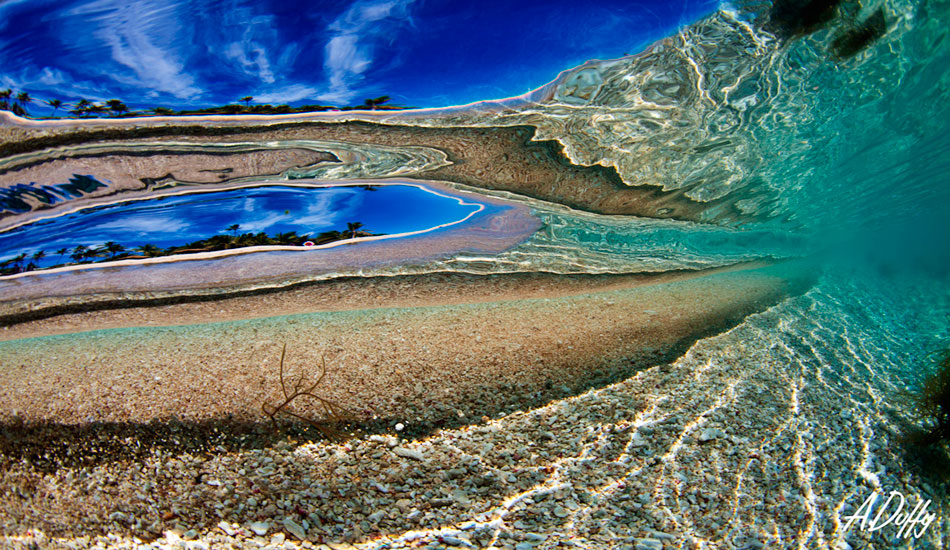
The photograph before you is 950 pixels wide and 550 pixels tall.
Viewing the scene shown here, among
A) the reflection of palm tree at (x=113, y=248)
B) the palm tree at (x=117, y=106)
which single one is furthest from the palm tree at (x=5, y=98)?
the reflection of palm tree at (x=113, y=248)

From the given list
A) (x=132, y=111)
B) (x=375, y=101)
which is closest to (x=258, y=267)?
(x=132, y=111)

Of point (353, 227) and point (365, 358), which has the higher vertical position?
point (353, 227)

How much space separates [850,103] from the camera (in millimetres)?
6688

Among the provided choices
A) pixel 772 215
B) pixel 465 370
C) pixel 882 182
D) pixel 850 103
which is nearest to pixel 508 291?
pixel 465 370

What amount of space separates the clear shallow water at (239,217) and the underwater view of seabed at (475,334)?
0.22ft

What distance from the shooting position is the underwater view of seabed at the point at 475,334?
8.27 feet

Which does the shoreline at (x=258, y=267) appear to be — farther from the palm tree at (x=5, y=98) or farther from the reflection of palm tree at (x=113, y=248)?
the palm tree at (x=5, y=98)

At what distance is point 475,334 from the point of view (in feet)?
17.6

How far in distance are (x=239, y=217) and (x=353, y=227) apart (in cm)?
231

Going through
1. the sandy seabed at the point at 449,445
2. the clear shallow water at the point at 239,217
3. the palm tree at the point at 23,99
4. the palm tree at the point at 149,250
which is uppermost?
the palm tree at the point at 23,99

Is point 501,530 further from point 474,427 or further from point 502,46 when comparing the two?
point 502,46

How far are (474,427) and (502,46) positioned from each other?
426 cm

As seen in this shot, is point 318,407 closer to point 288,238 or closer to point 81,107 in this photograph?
point 81,107
